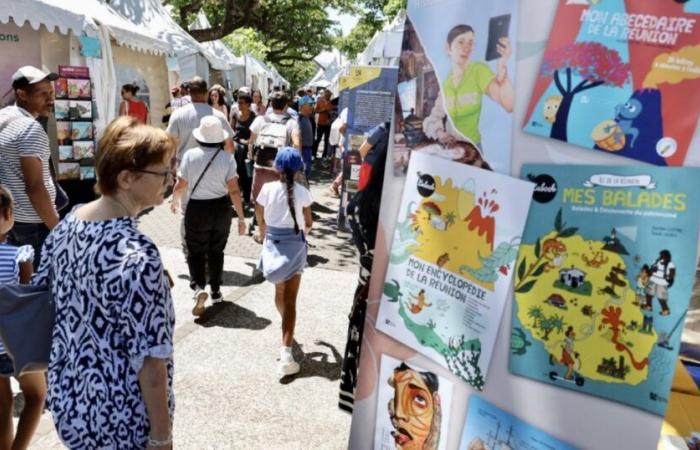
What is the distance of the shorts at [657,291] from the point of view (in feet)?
3.79

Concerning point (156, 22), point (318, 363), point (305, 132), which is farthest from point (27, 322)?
point (156, 22)

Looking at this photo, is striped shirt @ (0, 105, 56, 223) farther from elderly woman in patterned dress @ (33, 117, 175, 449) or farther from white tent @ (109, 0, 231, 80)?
white tent @ (109, 0, 231, 80)

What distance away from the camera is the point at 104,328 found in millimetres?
1661

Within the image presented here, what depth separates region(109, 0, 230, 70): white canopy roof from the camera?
11703 millimetres

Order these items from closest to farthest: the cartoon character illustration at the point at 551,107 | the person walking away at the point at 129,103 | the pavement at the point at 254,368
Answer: the cartoon character illustration at the point at 551,107 < the pavement at the point at 254,368 < the person walking away at the point at 129,103

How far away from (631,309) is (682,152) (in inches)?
13.6

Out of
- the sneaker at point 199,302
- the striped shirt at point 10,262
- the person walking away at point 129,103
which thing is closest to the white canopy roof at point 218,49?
the person walking away at point 129,103

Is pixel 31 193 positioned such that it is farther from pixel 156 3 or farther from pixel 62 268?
pixel 156 3

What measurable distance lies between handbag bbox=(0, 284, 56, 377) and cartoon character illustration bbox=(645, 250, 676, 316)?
1.75 m

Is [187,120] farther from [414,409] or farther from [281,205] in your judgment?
[414,409]

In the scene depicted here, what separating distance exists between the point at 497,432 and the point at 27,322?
5.00 ft

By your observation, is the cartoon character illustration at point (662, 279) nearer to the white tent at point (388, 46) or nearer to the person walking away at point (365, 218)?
the person walking away at point (365, 218)

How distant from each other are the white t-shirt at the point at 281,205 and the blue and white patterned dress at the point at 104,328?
215 centimetres

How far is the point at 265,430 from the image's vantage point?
3232 mm
